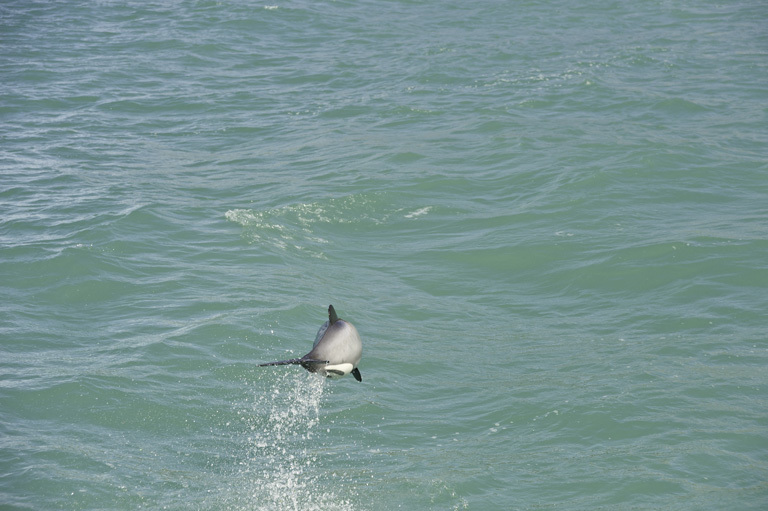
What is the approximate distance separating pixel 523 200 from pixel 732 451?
830 cm

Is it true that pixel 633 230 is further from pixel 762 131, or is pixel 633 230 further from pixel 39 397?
pixel 39 397

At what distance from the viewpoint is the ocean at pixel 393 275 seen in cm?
1055

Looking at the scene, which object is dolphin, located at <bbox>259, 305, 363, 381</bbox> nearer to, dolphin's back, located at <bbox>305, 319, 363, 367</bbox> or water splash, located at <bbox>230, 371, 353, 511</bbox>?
dolphin's back, located at <bbox>305, 319, 363, 367</bbox>

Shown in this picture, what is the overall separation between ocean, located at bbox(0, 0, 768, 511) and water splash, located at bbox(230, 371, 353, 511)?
0.03 metres

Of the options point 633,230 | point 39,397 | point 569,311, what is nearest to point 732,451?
point 569,311

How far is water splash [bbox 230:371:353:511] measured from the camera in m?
10.0

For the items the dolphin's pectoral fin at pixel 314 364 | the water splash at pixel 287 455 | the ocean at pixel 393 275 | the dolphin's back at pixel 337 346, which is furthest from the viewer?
the ocean at pixel 393 275

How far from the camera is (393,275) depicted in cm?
1529

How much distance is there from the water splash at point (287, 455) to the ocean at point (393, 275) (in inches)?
1.4

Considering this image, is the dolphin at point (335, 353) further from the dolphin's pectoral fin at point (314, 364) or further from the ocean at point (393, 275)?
the ocean at point (393, 275)

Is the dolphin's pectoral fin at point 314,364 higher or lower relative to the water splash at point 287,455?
higher

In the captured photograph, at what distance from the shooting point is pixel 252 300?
1434cm

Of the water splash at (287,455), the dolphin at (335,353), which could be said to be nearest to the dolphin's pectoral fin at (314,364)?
the dolphin at (335,353)

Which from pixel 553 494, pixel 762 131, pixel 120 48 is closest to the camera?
pixel 553 494
